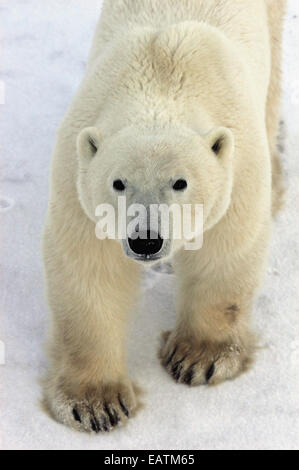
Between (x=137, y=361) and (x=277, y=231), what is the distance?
51.1 inches

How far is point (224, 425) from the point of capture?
3762 millimetres

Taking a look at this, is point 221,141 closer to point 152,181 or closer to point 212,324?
point 152,181

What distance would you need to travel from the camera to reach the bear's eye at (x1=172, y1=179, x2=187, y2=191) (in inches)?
117

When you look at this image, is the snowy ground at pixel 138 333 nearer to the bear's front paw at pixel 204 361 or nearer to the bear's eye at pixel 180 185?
the bear's front paw at pixel 204 361

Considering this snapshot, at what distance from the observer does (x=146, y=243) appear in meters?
2.90

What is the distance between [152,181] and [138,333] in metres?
1.48

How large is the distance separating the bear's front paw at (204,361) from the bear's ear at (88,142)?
1284 millimetres

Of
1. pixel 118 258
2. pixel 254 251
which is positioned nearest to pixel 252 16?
pixel 254 251

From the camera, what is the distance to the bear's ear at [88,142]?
3.11 metres

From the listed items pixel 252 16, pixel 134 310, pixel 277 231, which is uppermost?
pixel 252 16

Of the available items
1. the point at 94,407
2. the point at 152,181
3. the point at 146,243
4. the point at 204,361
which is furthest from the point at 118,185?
the point at 204,361

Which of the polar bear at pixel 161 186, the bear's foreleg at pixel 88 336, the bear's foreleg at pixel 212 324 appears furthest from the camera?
the bear's foreleg at pixel 212 324

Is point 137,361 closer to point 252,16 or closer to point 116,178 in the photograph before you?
point 116,178

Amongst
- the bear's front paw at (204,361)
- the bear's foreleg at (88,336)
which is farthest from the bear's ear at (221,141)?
the bear's front paw at (204,361)
